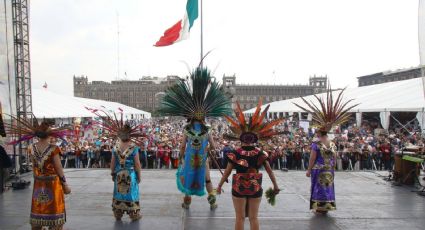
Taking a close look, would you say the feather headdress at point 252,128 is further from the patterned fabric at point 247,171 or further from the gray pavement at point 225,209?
the gray pavement at point 225,209

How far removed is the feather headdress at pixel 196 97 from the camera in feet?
26.8

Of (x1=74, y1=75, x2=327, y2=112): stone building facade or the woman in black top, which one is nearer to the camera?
the woman in black top

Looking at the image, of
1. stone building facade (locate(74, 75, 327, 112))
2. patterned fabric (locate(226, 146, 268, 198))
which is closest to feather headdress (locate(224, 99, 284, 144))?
patterned fabric (locate(226, 146, 268, 198))

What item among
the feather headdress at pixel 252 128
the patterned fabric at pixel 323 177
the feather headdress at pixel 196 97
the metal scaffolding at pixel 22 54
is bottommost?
the patterned fabric at pixel 323 177

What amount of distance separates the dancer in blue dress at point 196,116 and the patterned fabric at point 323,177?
194 centimetres

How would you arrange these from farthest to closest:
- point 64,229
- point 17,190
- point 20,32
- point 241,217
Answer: point 20,32
point 17,190
point 64,229
point 241,217

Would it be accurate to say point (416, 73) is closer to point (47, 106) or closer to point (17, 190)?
point (47, 106)

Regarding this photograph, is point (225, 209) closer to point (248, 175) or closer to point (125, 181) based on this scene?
point (125, 181)

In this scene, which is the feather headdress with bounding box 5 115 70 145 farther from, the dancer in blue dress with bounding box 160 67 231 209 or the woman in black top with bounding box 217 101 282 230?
the woman in black top with bounding box 217 101 282 230

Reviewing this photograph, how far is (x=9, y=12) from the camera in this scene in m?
11.2

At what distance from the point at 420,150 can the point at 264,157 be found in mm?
6792

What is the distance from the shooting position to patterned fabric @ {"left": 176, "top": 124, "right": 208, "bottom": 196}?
7902 mm

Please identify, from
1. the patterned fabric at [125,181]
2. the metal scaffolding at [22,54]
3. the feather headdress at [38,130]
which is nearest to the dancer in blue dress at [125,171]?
the patterned fabric at [125,181]

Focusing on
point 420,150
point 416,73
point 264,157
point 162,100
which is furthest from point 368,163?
point 416,73
